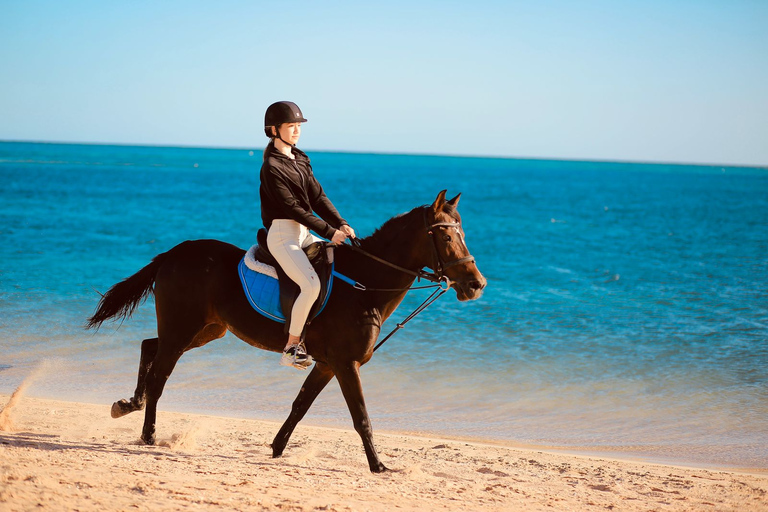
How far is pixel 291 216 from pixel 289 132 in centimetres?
65

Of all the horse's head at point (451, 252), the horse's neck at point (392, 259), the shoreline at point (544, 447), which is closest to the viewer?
the horse's head at point (451, 252)

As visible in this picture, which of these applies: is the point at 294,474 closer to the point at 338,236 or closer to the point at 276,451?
the point at 276,451

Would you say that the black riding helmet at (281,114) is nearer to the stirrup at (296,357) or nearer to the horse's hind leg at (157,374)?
the stirrup at (296,357)

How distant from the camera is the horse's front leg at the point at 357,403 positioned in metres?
5.37

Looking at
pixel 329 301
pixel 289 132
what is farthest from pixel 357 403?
pixel 289 132

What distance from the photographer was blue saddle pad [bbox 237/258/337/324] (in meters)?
5.44

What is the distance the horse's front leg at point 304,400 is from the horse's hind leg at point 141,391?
1.26 metres

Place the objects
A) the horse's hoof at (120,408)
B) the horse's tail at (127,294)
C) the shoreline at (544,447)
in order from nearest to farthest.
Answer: the horse's hoof at (120,408) → the horse's tail at (127,294) → the shoreline at (544,447)

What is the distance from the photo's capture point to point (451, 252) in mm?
5141

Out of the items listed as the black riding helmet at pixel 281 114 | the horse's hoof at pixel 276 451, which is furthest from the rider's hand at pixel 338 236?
the horse's hoof at pixel 276 451

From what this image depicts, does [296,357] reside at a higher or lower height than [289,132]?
lower

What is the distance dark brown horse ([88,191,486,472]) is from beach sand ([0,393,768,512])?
361mm

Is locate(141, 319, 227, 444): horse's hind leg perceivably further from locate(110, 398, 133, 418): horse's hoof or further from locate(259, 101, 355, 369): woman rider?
locate(259, 101, 355, 369): woman rider

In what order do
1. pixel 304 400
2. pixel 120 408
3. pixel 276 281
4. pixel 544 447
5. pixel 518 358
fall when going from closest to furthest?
pixel 276 281 < pixel 304 400 < pixel 120 408 < pixel 544 447 < pixel 518 358
